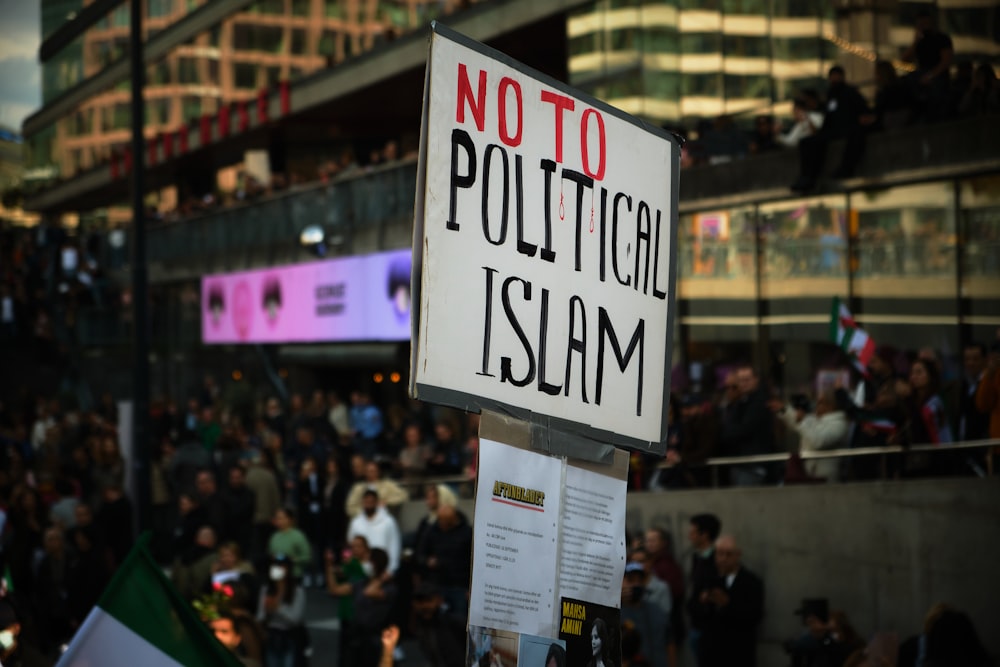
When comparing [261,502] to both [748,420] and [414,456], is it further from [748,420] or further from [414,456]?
[748,420]

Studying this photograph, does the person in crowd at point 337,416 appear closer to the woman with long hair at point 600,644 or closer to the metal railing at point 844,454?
the metal railing at point 844,454

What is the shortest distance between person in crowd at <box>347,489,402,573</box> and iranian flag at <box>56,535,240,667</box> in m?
7.37

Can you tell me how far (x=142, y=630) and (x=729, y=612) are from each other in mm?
5778

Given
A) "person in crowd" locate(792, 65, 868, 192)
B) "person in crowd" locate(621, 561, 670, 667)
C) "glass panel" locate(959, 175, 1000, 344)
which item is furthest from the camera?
"person in crowd" locate(792, 65, 868, 192)

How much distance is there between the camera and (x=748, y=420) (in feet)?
43.3

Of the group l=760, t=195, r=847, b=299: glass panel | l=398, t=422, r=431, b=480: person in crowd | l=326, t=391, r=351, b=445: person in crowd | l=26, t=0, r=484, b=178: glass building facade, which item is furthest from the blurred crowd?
l=26, t=0, r=484, b=178: glass building facade

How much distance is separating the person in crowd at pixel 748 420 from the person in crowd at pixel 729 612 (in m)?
2.03

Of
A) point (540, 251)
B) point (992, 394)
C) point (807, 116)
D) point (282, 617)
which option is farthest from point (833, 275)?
point (540, 251)

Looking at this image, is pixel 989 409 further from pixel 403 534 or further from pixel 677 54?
pixel 677 54

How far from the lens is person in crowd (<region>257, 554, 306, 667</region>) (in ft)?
41.2

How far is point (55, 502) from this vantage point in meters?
18.0

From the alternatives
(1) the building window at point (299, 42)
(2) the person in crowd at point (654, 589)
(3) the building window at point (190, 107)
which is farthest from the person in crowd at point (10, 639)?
(3) the building window at point (190, 107)

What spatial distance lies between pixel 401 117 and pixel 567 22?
38.0 ft

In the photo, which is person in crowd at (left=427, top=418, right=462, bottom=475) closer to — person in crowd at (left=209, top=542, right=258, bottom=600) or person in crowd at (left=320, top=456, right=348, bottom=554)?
person in crowd at (left=320, top=456, right=348, bottom=554)
